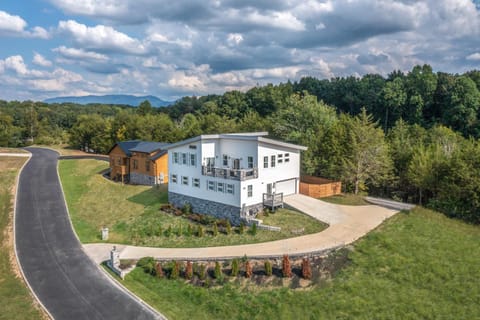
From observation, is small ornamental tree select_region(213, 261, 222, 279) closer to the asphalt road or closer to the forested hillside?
the asphalt road

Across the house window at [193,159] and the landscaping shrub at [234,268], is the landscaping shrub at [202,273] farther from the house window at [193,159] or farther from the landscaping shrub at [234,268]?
the house window at [193,159]

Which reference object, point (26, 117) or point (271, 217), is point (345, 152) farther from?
point (26, 117)

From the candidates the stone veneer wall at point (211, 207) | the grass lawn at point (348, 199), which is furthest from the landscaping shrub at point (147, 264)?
the grass lawn at point (348, 199)

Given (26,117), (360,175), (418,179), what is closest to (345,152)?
(360,175)

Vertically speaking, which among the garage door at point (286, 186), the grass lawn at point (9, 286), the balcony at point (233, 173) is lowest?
the grass lawn at point (9, 286)

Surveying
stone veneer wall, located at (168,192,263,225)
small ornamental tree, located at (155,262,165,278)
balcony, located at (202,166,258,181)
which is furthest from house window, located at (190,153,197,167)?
small ornamental tree, located at (155,262,165,278)

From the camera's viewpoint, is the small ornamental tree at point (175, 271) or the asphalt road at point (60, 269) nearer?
the asphalt road at point (60, 269)
